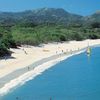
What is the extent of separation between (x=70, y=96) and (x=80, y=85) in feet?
19.6

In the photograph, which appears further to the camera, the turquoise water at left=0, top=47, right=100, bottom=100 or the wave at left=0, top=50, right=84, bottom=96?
the wave at left=0, top=50, right=84, bottom=96

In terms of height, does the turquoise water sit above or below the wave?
below

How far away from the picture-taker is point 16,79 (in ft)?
117

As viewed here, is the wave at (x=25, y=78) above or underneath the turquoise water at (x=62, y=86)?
above

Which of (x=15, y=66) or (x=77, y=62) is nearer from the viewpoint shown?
(x=15, y=66)

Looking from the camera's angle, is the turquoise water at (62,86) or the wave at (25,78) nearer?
the turquoise water at (62,86)

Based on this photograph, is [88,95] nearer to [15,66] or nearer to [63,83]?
[63,83]

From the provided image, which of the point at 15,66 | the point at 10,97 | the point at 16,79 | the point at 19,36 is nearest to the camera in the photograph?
the point at 10,97

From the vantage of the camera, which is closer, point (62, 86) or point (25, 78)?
point (62, 86)

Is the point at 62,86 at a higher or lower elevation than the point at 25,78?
lower

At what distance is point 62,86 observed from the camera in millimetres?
35188

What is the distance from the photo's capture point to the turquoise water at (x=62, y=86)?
29795mm

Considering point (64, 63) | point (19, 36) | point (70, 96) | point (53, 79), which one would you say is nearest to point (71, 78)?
point (53, 79)

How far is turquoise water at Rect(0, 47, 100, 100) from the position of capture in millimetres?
29795
